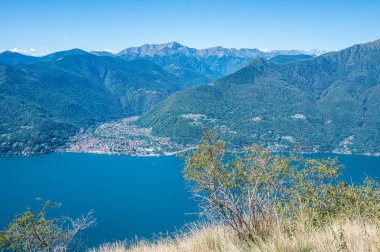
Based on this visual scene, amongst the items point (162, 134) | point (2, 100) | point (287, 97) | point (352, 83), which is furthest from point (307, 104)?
point (2, 100)

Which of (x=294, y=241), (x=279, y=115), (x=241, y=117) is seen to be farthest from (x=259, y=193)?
(x=279, y=115)

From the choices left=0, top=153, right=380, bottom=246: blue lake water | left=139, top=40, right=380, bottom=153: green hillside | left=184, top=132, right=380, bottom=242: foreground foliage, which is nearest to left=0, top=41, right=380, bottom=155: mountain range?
left=139, top=40, right=380, bottom=153: green hillside

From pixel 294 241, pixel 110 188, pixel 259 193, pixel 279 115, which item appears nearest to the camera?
pixel 294 241

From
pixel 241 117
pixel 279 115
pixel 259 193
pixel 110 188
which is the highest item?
pixel 259 193

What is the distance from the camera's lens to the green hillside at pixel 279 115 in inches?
5221

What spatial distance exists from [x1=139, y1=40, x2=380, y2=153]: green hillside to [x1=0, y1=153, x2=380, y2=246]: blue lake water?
24024 millimetres

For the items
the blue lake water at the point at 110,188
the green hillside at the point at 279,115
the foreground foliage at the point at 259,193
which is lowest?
the blue lake water at the point at 110,188

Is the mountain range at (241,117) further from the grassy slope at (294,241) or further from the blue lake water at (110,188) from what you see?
the grassy slope at (294,241)

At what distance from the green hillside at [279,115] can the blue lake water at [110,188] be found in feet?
78.8

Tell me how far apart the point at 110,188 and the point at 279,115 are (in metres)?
107

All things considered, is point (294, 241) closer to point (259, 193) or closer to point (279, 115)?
point (259, 193)

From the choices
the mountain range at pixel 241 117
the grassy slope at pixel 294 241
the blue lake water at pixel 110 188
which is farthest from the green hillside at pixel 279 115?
the grassy slope at pixel 294 241

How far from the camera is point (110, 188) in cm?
8025

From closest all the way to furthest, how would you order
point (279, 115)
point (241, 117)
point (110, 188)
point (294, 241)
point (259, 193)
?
1. point (294, 241)
2. point (259, 193)
3. point (110, 188)
4. point (241, 117)
5. point (279, 115)
